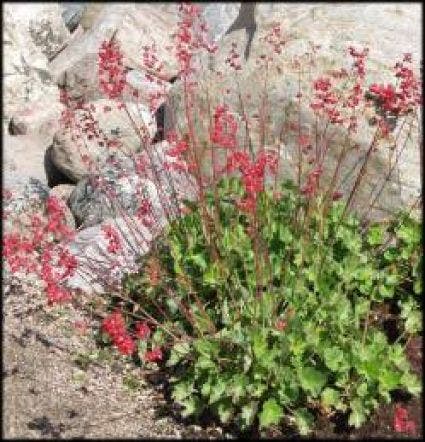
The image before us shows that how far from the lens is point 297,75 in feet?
19.3

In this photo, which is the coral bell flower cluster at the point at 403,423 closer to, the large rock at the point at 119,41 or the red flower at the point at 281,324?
the red flower at the point at 281,324

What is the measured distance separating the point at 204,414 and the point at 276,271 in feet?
2.90

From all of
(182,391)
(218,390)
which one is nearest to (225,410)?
(218,390)

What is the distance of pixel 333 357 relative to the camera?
3.89 m

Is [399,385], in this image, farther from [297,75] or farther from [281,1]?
[281,1]

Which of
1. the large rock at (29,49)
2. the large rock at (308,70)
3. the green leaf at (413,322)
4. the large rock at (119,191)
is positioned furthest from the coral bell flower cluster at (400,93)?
the large rock at (29,49)

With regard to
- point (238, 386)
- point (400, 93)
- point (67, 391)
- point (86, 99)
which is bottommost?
point (86, 99)

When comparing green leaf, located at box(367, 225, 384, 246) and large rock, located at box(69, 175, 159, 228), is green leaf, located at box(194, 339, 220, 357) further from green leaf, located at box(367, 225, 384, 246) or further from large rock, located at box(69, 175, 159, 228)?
large rock, located at box(69, 175, 159, 228)

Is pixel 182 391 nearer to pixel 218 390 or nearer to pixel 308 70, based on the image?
pixel 218 390

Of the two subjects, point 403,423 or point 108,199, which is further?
point 108,199

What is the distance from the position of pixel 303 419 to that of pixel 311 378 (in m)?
0.22

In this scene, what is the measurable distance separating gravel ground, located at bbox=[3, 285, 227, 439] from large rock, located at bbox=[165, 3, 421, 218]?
199 cm

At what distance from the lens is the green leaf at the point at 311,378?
3.85 m

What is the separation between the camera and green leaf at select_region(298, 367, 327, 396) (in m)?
3.85
